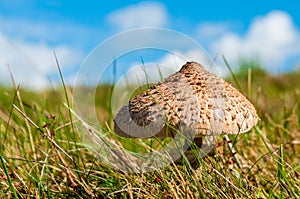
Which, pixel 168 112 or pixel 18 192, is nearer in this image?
pixel 168 112

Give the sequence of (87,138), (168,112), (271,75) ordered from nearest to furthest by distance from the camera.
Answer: (168,112), (87,138), (271,75)

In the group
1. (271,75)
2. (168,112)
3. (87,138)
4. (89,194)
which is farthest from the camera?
(271,75)

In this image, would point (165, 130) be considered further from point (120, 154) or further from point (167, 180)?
point (120, 154)

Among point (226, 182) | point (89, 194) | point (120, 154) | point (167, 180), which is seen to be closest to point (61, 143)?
point (120, 154)

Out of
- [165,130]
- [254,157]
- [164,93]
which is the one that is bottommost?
[254,157]

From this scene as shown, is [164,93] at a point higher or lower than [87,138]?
higher
